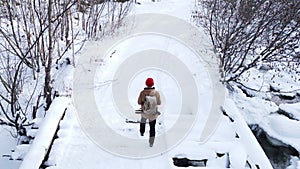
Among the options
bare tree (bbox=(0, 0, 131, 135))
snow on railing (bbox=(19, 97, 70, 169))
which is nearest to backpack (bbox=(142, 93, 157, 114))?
snow on railing (bbox=(19, 97, 70, 169))

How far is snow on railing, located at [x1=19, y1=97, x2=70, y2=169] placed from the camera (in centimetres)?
456

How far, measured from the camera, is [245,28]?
31.5ft

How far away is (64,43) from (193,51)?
13.1 feet

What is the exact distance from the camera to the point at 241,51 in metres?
9.64

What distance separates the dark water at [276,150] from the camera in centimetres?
745

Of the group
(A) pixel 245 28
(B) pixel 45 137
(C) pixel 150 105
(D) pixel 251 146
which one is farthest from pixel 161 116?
(A) pixel 245 28

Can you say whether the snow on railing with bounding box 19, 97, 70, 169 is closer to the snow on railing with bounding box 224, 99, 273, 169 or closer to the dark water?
the snow on railing with bounding box 224, 99, 273, 169

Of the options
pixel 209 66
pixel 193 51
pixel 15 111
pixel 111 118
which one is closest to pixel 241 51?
pixel 209 66

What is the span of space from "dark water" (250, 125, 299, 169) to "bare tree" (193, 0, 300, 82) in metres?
1.78

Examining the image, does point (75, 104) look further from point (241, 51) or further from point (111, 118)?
point (241, 51)

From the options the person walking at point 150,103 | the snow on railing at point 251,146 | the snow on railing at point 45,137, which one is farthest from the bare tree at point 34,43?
the snow on railing at point 251,146

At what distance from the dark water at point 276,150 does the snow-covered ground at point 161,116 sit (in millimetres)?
160

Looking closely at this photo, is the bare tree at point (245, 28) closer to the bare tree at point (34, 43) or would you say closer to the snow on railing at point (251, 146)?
the snow on railing at point (251, 146)

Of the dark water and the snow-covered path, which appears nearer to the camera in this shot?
the snow-covered path
